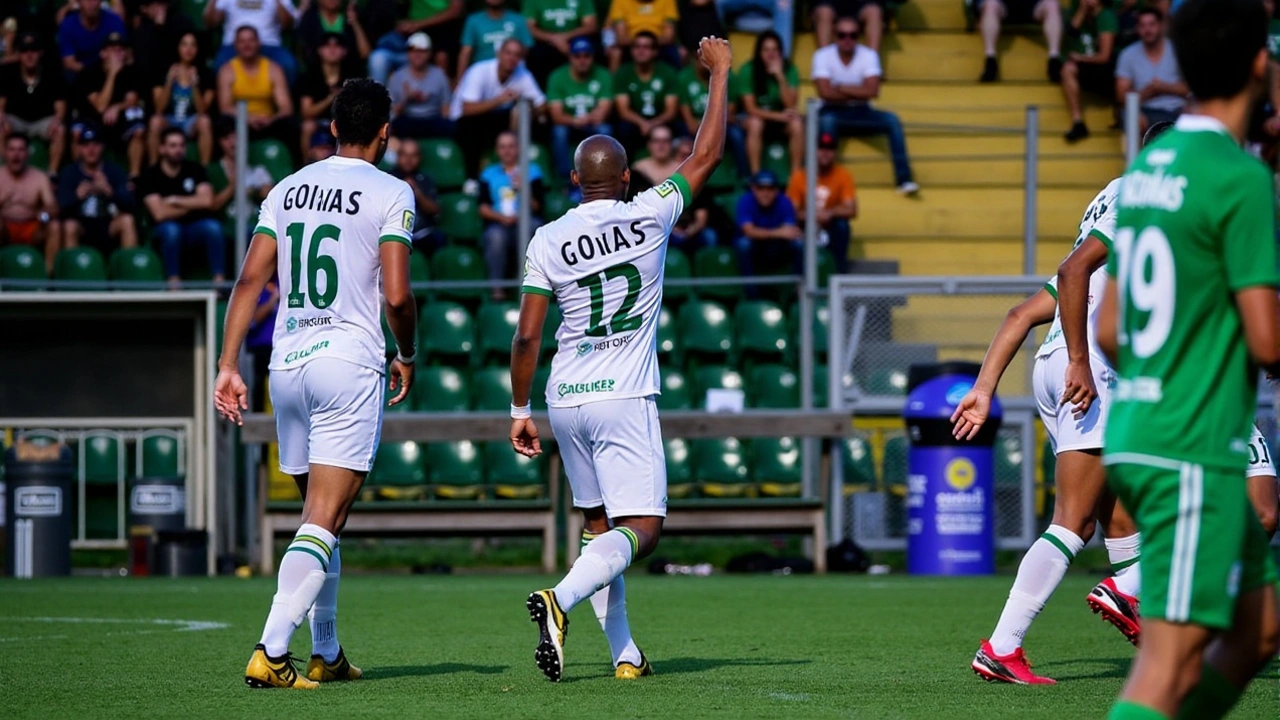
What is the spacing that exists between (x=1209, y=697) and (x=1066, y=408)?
324cm

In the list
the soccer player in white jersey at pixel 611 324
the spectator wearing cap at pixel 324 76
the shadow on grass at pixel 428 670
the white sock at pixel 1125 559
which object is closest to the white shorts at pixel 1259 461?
the white sock at pixel 1125 559

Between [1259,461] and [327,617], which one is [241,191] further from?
[1259,461]

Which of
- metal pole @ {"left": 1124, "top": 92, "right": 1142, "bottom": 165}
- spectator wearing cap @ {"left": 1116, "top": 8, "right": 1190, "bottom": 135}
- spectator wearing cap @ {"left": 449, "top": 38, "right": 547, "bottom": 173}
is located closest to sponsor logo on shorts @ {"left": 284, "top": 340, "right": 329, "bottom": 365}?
metal pole @ {"left": 1124, "top": 92, "right": 1142, "bottom": 165}

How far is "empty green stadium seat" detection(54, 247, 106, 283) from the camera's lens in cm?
1691

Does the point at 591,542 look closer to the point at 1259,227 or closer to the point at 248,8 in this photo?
the point at 1259,227

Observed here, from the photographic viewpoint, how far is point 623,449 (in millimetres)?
6996

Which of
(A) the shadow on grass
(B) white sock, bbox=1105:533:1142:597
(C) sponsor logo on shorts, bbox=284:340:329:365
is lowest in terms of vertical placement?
(A) the shadow on grass

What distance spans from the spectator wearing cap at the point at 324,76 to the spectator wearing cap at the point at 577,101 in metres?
2.28

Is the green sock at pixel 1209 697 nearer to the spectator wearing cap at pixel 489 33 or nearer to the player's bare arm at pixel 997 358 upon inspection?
the player's bare arm at pixel 997 358

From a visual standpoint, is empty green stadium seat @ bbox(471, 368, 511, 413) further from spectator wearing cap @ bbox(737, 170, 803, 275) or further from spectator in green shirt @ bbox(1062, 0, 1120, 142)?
spectator in green shirt @ bbox(1062, 0, 1120, 142)

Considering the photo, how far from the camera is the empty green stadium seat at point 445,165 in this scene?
60.4 feet

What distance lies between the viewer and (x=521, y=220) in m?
16.1

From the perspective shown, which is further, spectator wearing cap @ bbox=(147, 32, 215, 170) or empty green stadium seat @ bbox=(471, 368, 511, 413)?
spectator wearing cap @ bbox=(147, 32, 215, 170)

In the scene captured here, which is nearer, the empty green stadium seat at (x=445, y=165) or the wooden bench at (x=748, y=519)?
the wooden bench at (x=748, y=519)
